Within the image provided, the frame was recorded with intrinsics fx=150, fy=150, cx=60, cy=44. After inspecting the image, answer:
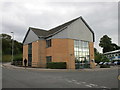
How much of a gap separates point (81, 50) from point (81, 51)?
0.69ft

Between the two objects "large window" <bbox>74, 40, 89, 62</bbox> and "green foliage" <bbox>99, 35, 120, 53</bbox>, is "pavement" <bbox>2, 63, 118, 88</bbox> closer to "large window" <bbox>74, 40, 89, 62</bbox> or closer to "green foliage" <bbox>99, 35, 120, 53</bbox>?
"large window" <bbox>74, 40, 89, 62</bbox>

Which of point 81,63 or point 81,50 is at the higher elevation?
point 81,50

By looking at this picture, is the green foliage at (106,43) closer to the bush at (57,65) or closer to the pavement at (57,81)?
the bush at (57,65)

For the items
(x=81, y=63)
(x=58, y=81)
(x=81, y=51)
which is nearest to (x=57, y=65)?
(x=81, y=63)

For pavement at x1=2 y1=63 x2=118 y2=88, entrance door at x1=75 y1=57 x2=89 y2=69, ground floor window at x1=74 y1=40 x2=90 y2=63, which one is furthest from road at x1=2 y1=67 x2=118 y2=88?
ground floor window at x1=74 y1=40 x2=90 y2=63

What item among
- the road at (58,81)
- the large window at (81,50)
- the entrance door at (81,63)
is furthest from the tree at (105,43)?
the road at (58,81)

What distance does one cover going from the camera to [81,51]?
3031 cm

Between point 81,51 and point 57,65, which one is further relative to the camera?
point 81,51

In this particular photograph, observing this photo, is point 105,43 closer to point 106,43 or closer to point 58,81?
point 106,43

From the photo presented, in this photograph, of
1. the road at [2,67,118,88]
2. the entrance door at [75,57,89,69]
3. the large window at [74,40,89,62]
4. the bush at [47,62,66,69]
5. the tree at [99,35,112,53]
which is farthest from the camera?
the tree at [99,35,112,53]

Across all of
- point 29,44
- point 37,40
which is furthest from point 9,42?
point 37,40

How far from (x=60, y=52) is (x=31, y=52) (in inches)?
350

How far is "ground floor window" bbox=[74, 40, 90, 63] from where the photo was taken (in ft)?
96.5

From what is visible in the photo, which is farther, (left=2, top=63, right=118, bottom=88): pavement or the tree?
the tree
